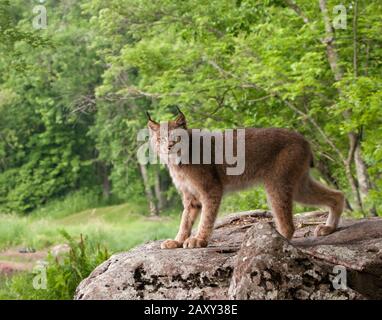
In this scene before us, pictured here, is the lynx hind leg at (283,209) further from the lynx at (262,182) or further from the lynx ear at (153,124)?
the lynx ear at (153,124)

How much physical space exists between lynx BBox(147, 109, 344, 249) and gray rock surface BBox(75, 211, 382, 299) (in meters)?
0.18

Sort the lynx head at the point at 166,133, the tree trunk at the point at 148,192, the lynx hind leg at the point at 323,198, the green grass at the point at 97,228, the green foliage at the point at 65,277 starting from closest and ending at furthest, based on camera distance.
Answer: the lynx head at the point at 166,133, the lynx hind leg at the point at 323,198, the green foliage at the point at 65,277, the green grass at the point at 97,228, the tree trunk at the point at 148,192

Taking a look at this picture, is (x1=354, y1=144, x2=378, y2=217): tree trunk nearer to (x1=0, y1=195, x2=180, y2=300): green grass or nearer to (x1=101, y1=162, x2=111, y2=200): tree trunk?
(x1=0, y1=195, x2=180, y2=300): green grass

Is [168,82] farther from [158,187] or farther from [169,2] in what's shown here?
[158,187]

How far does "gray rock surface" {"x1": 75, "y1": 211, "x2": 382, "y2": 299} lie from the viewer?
3.91 m

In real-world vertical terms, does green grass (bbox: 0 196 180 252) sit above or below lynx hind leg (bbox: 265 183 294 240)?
below

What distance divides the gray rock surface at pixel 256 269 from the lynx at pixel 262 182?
18cm

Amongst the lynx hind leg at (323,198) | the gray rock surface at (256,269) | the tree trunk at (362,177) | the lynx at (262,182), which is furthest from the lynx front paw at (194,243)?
the tree trunk at (362,177)

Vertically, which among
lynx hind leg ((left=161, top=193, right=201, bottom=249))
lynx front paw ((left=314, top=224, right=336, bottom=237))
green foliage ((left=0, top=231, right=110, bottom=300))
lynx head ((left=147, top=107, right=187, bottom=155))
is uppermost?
lynx head ((left=147, top=107, right=187, bottom=155))

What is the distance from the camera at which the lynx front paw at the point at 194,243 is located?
16.1 ft

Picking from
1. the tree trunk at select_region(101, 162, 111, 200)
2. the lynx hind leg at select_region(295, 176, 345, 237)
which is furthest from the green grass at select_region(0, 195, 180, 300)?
the lynx hind leg at select_region(295, 176, 345, 237)

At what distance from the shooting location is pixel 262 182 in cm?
517

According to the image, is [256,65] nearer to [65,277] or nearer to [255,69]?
[255,69]
